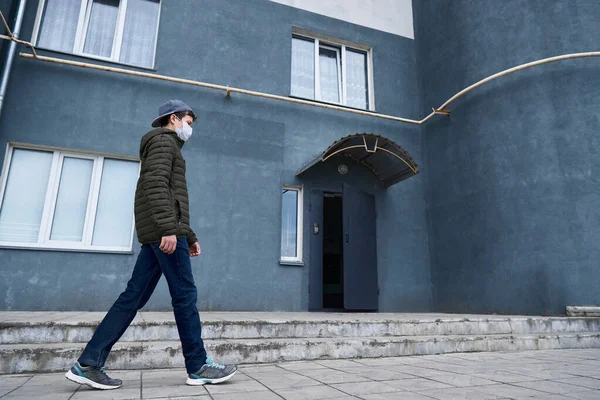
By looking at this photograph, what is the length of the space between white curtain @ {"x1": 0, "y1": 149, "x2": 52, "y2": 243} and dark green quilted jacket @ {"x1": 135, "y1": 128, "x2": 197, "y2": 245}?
3781 mm

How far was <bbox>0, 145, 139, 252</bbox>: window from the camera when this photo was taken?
5359mm

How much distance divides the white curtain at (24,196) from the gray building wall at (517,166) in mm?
6510

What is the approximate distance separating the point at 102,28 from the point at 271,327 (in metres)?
5.69

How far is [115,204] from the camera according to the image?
5.82 meters

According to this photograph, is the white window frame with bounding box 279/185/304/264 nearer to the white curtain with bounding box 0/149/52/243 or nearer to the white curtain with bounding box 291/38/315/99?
the white curtain with bounding box 291/38/315/99

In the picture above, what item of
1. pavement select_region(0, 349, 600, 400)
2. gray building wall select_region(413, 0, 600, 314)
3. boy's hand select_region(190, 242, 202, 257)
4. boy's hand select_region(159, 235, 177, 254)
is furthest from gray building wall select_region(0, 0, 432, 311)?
boy's hand select_region(159, 235, 177, 254)

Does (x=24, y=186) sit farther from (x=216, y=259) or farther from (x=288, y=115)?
(x=288, y=115)

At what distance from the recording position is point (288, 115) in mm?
6930

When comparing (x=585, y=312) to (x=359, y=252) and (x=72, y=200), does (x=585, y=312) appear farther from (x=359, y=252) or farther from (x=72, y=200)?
(x=72, y=200)

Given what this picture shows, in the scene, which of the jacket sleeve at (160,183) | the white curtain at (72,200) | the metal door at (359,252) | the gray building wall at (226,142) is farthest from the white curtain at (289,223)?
the jacket sleeve at (160,183)

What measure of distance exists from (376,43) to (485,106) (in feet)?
8.70

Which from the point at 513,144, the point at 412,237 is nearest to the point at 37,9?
the point at 412,237

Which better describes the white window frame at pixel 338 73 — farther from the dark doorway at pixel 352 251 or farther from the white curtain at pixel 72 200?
the white curtain at pixel 72 200

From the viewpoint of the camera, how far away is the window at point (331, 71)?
7469mm
